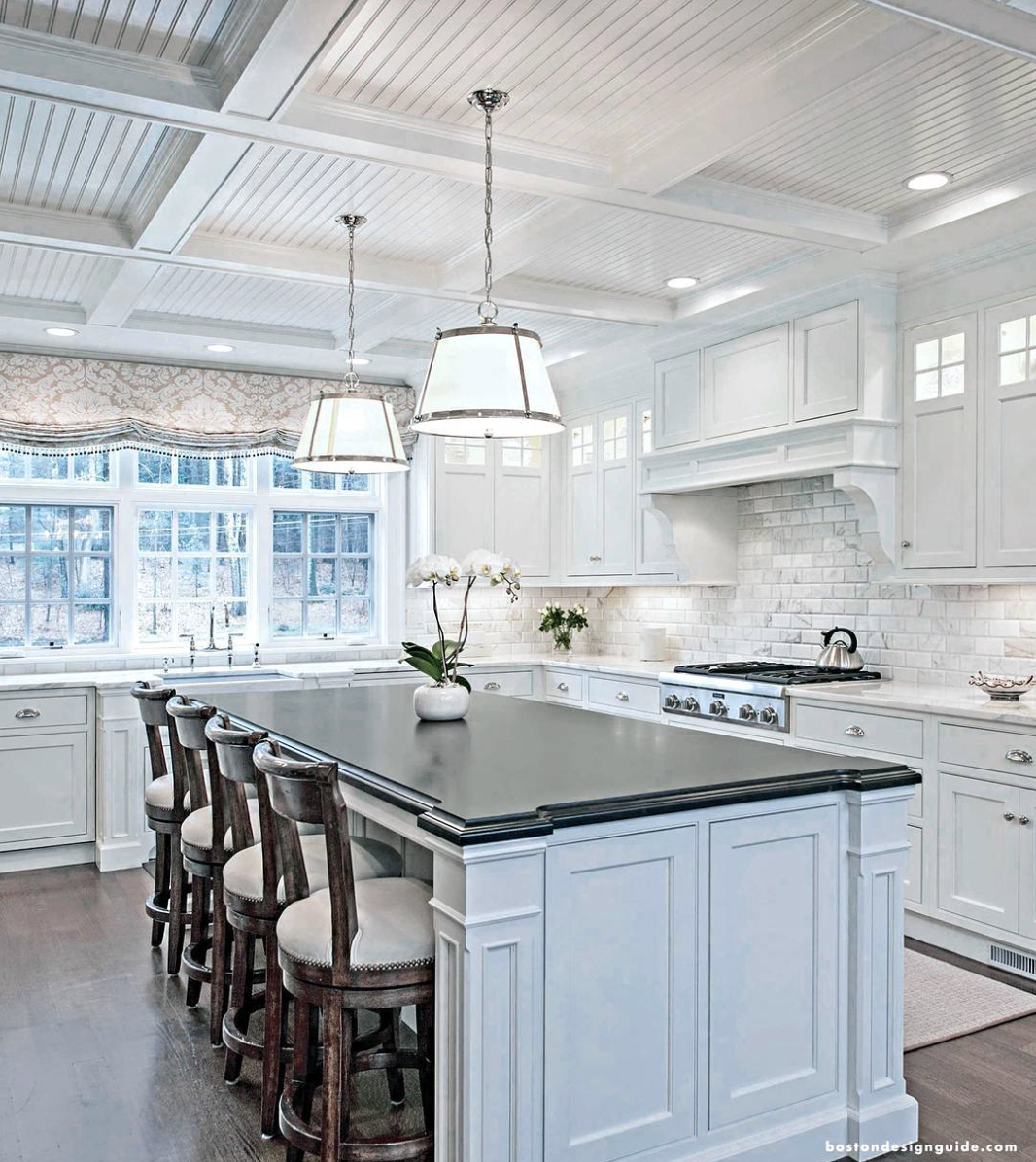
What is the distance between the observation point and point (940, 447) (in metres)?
4.31

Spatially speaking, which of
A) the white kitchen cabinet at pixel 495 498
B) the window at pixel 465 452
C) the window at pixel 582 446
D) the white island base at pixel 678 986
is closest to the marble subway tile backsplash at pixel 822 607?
the white kitchen cabinet at pixel 495 498

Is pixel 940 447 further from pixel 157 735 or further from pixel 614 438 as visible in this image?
pixel 157 735

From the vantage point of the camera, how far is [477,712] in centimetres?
381

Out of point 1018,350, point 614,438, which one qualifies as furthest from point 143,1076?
point 614,438

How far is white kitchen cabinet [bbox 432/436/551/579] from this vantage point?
668 centimetres

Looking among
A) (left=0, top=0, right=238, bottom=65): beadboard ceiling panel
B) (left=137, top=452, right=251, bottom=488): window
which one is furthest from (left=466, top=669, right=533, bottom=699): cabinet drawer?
(left=0, top=0, right=238, bottom=65): beadboard ceiling panel

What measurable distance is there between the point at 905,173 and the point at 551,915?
9.35ft

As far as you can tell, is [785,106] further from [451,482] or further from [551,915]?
[451,482]

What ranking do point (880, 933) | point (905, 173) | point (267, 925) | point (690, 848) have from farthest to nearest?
point (905, 173)
point (267, 925)
point (880, 933)
point (690, 848)

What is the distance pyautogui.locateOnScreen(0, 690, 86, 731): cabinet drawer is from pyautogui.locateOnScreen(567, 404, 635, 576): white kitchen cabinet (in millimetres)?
3083

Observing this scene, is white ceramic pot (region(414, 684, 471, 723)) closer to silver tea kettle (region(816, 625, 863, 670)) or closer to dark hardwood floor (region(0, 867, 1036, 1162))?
dark hardwood floor (region(0, 867, 1036, 1162))

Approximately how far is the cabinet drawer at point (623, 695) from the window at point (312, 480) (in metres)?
2.05

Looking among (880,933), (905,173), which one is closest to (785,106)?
(905,173)

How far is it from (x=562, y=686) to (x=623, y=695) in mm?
720
